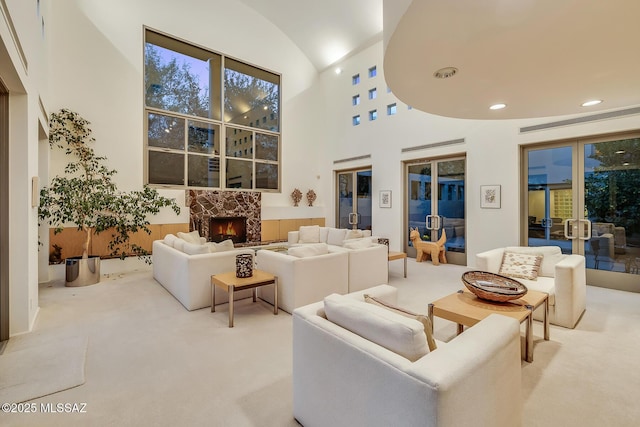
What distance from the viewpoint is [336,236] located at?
23.6 feet

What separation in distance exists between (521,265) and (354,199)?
18.1 ft

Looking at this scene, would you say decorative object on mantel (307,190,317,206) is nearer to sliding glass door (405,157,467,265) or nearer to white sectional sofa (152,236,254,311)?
sliding glass door (405,157,467,265)

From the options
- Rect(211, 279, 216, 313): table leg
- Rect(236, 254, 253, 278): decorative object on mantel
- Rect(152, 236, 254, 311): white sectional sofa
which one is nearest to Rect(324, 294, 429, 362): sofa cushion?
Rect(236, 254, 253, 278): decorative object on mantel

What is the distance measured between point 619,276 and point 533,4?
5.08 meters

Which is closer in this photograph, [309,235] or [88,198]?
[88,198]

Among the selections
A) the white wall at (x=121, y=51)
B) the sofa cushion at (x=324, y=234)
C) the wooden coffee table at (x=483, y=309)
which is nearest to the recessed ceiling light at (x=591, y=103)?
the wooden coffee table at (x=483, y=309)

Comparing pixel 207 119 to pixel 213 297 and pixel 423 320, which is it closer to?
pixel 213 297

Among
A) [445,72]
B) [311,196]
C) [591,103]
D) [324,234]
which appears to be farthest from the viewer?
[311,196]

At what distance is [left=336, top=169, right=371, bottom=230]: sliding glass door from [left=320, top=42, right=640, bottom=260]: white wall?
0.32 m

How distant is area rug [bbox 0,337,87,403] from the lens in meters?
2.18

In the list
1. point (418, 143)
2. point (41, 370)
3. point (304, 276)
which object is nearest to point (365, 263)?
point (304, 276)

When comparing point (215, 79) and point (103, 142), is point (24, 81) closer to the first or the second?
point (103, 142)

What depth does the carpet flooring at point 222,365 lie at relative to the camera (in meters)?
1.96

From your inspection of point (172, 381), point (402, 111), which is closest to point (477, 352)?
point (172, 381)
